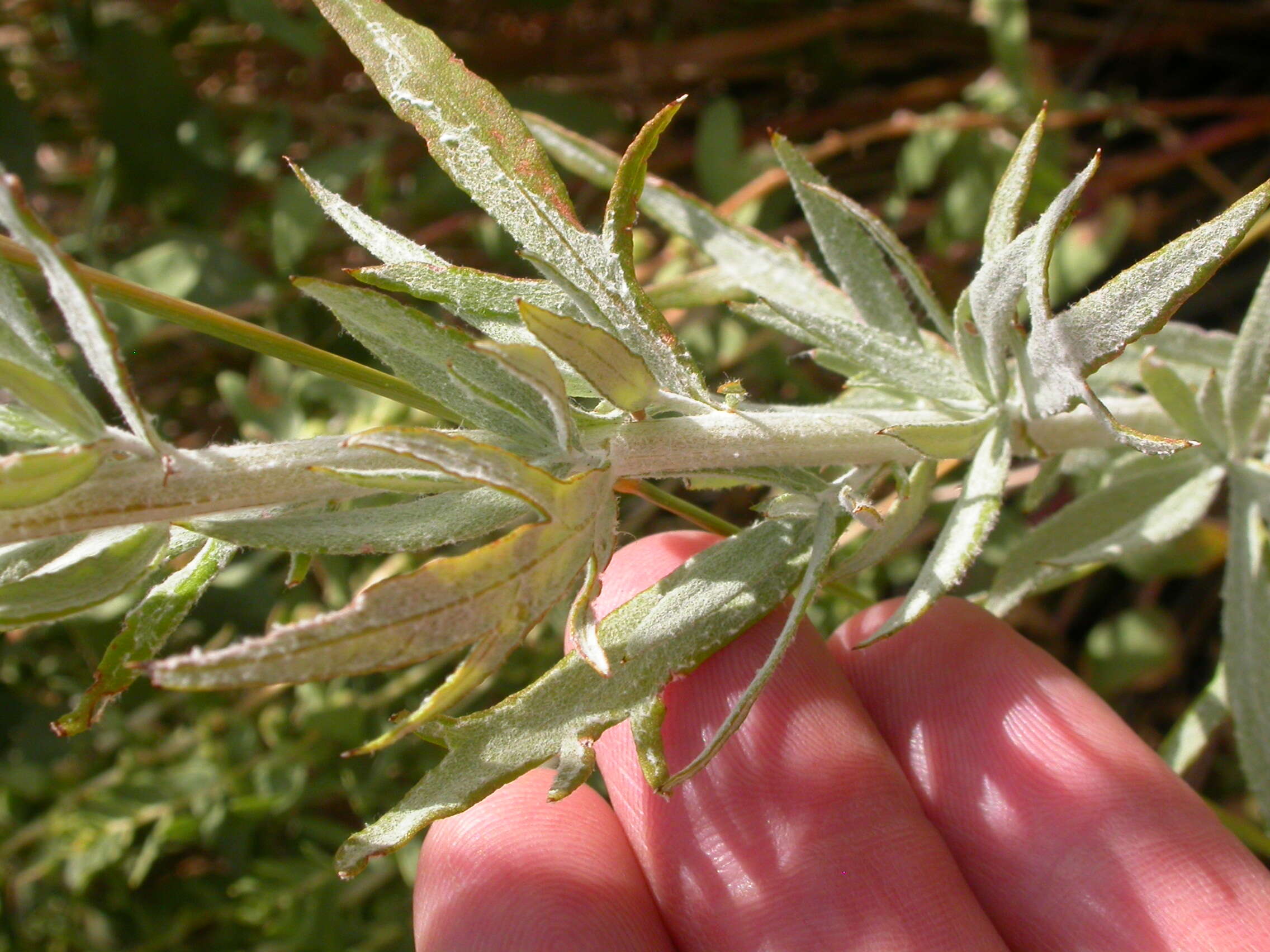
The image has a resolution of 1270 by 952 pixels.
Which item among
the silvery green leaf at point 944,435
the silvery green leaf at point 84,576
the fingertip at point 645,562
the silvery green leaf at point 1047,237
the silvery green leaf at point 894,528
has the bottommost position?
the fingertip at point 645,562

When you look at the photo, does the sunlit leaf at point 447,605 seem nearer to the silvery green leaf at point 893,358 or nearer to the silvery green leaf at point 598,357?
the silvery green leaf at point 598,357

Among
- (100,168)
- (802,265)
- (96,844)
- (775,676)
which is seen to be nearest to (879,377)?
(802,265)

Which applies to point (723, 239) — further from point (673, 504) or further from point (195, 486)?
point (195, 486)

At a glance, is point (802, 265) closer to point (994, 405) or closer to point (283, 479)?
point (994, 405)

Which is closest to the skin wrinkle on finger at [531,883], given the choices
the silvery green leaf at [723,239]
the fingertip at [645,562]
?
the fingertip at [645,562]

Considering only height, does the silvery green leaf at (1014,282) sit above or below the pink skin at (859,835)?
above

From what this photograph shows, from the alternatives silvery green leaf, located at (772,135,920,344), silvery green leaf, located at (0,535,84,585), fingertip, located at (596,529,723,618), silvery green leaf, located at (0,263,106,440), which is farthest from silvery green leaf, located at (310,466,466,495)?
silvery green leaf, located at (772,135,920,344)

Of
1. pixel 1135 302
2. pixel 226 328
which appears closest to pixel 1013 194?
pixel 1135 302
